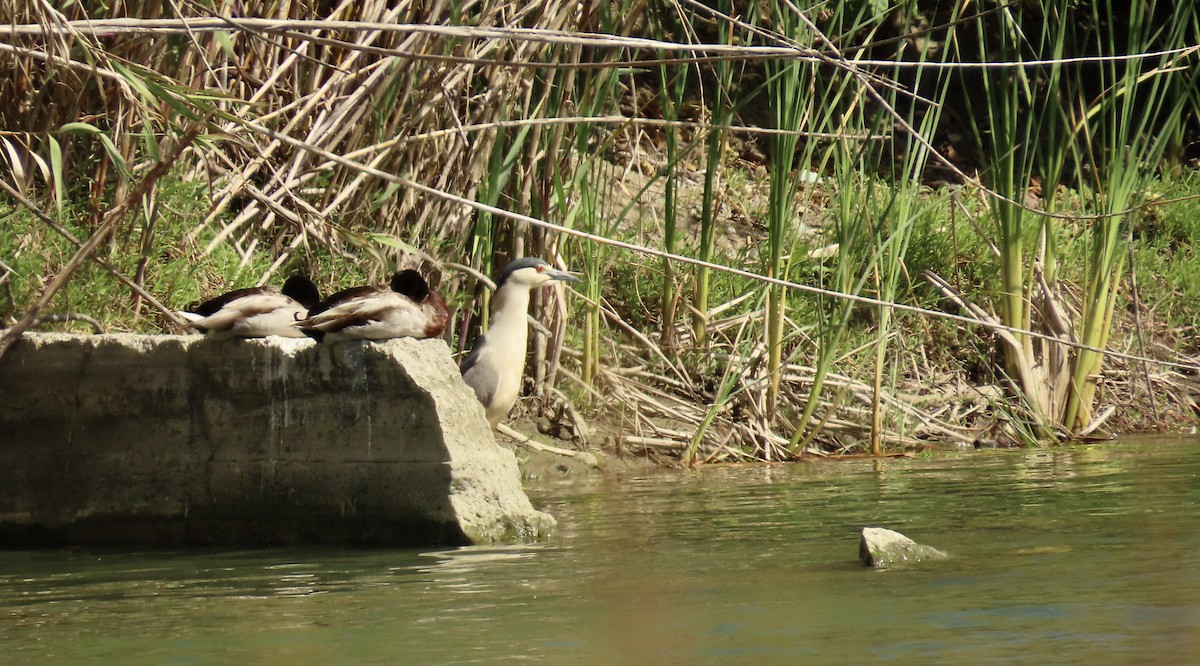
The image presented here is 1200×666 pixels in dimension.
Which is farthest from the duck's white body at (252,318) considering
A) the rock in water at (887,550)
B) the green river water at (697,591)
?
the rock in water at (887,550)

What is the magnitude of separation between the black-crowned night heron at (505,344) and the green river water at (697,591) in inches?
23.3

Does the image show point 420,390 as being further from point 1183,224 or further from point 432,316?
point 1183,224

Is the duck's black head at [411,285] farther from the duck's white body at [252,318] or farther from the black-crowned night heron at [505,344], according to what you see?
the black-crowned night heron at [505,344]

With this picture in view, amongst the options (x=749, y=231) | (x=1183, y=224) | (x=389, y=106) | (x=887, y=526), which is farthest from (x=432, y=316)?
(x=1183, y=224)

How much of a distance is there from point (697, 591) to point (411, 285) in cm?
232

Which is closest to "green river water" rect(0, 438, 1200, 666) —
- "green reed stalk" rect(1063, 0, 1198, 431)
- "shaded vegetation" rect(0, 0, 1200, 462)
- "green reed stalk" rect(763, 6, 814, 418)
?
"shaded vegetation" rect(0, 0, 1200, 462)

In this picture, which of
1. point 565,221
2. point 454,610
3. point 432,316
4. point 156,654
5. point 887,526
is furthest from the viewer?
point 565,221

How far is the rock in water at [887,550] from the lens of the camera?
413cm

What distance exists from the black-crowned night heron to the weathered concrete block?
1.13 m

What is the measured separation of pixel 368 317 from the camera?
17.2 feet

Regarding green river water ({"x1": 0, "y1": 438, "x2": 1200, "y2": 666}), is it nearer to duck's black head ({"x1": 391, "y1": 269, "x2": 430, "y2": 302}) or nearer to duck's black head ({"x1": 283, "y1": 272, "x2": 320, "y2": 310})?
duck's black head ({"x1": 391, "y1": 269, "x2": 430, "y2": 302})

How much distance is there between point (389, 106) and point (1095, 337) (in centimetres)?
376

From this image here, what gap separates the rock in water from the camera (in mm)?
4133

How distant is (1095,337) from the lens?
316 inches
